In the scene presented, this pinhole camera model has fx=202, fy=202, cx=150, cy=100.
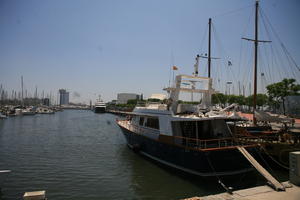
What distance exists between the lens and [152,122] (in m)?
15.2

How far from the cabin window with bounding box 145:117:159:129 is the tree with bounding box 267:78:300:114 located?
117ft

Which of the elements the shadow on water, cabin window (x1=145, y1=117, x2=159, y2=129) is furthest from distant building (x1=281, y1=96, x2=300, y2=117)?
cabin window (x1=145, y1=117, x2=159, y2=129)

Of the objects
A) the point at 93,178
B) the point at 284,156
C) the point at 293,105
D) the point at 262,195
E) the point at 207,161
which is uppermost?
the point at 293,105

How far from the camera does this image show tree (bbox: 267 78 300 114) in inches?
1591

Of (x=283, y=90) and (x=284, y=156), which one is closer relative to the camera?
(x=284, y=156)

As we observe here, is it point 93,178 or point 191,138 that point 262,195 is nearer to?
point 191,138

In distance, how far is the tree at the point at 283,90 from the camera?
40416 mm

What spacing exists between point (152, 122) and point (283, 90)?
126 ft

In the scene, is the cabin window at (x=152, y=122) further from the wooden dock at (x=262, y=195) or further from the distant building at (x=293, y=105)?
the distant building at (x=293, y=105)

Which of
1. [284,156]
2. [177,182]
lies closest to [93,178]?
[177,182]

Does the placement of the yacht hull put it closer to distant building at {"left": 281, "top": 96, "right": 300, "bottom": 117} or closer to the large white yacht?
the large white yacht

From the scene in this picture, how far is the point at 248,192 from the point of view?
7555mm

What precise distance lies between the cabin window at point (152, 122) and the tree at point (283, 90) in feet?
117

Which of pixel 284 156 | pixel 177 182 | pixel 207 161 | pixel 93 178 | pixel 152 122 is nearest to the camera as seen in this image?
pixel 207 161
